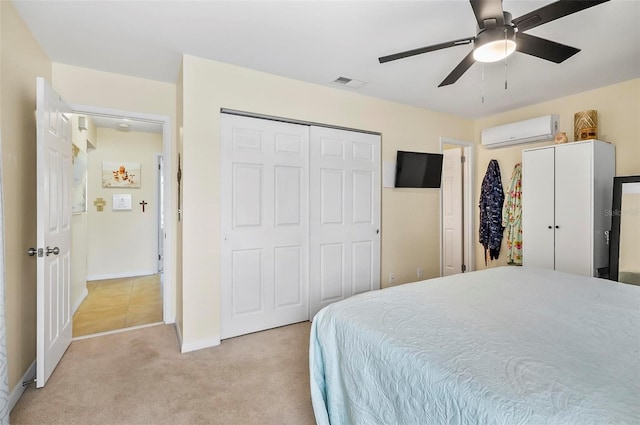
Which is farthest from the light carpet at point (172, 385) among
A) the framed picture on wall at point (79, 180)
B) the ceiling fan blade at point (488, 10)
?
the ceiling fan blade at point (488, 10)

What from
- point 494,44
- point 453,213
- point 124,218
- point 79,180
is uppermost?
point 494,44

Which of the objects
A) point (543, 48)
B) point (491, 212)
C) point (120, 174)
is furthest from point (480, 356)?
point (120, 174)

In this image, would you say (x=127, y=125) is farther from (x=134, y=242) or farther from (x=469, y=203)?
(x=469, y=203)

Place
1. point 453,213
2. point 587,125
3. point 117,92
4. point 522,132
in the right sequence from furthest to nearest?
point 453,213
point 522,132
point 587,125
point 117,92

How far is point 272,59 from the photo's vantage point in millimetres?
2643

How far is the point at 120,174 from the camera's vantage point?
504 cm

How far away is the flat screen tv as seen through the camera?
3.75 meters

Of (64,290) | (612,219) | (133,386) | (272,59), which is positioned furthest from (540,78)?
(64,290)

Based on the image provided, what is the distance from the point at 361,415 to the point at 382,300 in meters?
0.54

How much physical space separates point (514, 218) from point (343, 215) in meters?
2.21

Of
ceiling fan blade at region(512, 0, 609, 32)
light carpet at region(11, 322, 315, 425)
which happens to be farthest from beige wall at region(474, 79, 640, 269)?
light carpet at region(11, 322, 315, 425)

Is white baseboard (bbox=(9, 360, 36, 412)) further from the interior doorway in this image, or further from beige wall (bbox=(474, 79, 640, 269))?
beige wall (bbox=(474, 79, 640, 269))

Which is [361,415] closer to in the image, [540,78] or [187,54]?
[187,54]

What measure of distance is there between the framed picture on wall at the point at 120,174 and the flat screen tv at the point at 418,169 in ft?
13.8
